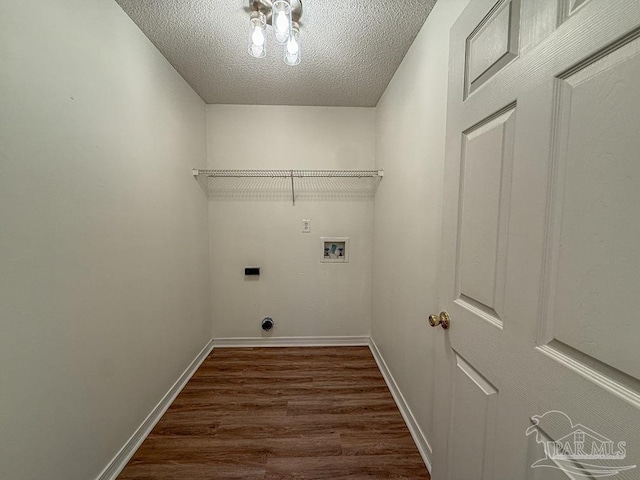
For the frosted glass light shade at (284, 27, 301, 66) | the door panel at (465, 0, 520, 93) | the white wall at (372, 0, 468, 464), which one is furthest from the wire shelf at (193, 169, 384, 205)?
the door panel at (465, 0, 520, 93)

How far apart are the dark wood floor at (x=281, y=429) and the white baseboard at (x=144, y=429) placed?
1.4 inches

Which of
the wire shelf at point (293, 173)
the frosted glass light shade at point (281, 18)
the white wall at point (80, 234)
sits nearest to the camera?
the white wall at point (80, 234)

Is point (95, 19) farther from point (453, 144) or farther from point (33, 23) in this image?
point (453, 144)

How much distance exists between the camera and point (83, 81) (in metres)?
1.01

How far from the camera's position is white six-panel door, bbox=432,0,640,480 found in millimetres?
400

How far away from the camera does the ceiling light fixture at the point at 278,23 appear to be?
112cm

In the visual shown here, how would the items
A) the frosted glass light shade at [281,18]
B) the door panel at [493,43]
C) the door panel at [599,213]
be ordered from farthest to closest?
the frosted glass light shade at [281,18], the door panel at [493,43], the door panel at [599,213]

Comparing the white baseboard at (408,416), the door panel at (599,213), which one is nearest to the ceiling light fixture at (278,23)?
the door panel at (599,213)

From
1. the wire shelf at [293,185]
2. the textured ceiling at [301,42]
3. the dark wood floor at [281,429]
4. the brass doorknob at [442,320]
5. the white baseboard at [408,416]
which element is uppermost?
the textured ceiling at [301,42]

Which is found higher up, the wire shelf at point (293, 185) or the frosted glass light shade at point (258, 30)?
the frosted glass light shade at point (258, 30)

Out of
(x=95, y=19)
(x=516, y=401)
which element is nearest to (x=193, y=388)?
(x=516, y=401)

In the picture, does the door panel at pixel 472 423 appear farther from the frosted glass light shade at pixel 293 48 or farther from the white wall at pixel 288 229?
the frosted glass light shade at pixel 293 48

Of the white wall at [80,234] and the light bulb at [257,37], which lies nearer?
the white wall at [80,234]

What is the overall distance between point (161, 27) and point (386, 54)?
1.36 metres
